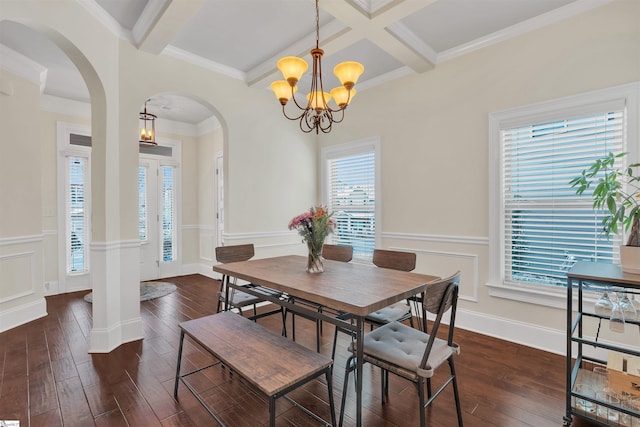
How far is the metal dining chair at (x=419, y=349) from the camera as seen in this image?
4.94ft

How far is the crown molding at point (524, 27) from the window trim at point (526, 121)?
699 mm

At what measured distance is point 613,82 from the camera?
2420 millimetres

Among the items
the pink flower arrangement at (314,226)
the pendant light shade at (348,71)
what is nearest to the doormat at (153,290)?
the pink flower arrangement at (314,226)

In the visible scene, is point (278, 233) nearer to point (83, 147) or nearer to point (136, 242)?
point (136, 242)

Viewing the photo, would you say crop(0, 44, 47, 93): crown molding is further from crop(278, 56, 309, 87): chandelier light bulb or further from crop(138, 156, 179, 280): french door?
crop(278, 56, 309, 87): chandelier light bulb

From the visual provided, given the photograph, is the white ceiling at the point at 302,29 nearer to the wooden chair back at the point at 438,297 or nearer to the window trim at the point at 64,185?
the window trim at the point at 64,185

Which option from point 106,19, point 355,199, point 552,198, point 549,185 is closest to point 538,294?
point 552,198

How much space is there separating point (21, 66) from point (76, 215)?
2252 mm

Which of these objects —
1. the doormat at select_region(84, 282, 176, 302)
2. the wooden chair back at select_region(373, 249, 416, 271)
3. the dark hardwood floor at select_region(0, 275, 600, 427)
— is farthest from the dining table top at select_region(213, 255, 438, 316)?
the doormat at select_region(84, 282, 176, 302)

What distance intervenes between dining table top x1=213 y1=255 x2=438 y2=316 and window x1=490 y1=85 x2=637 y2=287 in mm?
1416

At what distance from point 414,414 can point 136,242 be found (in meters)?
2.85

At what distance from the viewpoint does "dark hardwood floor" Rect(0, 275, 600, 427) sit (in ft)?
6.14

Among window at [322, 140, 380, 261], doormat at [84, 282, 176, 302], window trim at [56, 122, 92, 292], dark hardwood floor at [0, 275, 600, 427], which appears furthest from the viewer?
window trim at [56, 122, 92, 292]

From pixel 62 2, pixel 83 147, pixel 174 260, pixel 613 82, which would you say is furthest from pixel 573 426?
pixel 83 147
